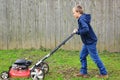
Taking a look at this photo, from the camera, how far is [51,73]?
9234mm

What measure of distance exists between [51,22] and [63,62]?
2.18 m

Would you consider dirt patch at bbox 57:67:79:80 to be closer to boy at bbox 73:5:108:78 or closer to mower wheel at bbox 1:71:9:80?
boy at bbox 73:5:108:78

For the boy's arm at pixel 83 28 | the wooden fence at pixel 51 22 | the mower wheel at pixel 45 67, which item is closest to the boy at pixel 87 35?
the boy's arm at pixel 83 28

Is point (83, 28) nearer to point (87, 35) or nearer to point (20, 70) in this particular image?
point (87, 35)

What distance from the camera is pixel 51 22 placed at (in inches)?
490

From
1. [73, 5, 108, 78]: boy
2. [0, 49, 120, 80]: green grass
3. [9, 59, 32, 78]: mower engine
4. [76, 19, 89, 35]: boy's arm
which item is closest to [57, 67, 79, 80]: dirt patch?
[0, 49, 120, 80]: green grass

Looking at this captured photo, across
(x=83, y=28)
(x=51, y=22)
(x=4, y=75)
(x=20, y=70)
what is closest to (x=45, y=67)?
(x=20, y=70)

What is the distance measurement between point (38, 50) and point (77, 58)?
1651 millimetres

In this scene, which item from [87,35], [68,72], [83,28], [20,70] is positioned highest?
[83,28]

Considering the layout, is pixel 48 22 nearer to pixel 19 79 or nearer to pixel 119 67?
pixel 119 67

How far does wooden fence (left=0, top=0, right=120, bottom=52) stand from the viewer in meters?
12.4

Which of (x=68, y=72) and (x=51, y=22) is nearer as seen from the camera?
(x=68, y=72)

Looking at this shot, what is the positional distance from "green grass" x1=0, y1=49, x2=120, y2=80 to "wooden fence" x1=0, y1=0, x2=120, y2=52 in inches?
13.3

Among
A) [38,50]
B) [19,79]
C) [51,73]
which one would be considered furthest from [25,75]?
[38,50]
